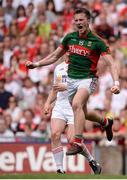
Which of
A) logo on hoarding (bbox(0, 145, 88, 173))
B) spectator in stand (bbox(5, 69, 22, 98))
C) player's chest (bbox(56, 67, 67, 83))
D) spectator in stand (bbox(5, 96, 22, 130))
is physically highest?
player's chest (bbox(56, 67, 67, 83))

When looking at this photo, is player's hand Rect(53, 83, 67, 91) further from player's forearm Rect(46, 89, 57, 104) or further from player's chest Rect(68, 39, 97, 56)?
player's chest Rect(68, 39, 97, 56)

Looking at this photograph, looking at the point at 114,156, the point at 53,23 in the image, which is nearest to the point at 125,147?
the point at 114,156

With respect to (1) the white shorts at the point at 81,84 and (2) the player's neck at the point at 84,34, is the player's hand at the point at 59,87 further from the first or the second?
(2) the player's neck at the point at 84,34

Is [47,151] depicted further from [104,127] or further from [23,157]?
[104,127]

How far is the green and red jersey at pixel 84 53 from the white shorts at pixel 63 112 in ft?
2.60

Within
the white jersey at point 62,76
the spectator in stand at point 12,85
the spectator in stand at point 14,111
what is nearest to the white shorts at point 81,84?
the white jersey at point 62,76

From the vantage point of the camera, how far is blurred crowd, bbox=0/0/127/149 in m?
21.2

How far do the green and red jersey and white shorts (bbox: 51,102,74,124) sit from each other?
79 cm

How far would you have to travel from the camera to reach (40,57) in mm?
23734

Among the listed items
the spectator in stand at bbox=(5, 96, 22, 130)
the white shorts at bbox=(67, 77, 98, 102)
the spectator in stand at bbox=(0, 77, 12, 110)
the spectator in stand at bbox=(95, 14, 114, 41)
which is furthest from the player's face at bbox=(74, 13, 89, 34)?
the spectator in stand at bbox=(95, 14, 114, 41)

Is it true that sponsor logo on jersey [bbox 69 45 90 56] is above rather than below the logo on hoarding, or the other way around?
above

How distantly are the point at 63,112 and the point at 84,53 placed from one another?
4.10 feet

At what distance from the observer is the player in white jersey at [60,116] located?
15.4m

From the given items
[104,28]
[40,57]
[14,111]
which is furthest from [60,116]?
[104,28]
